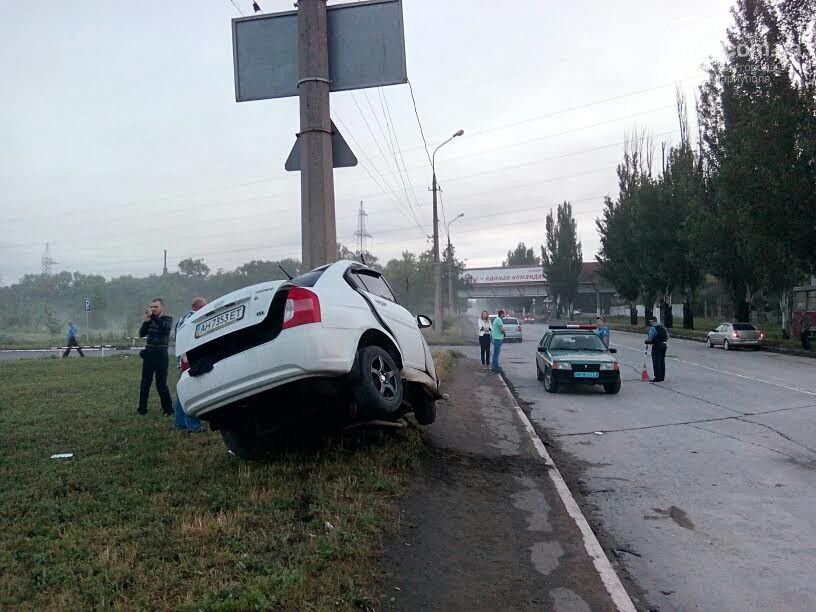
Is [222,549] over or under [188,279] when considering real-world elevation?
under

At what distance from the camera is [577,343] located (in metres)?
14.8

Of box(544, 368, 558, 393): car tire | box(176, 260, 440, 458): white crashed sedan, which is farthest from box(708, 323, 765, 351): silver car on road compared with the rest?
box(176, 260, 440, 458): white crashed sedan

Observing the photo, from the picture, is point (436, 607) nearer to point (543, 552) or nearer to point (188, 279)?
point (543, 552)

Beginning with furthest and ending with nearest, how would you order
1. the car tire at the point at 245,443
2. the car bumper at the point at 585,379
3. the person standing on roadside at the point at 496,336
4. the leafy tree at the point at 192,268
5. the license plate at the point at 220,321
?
the leafy tree at the point at 192,268 < the person standing on roadside at the point at 496,336 < the car bumper at the point at 585,379 < the car tire at the point at 245,443 < the license plate at the point at 220,321

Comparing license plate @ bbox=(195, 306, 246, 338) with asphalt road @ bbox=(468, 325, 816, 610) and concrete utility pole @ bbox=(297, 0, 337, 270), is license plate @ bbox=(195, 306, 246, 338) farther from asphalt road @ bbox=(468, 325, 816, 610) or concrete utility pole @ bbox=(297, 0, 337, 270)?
asphalt road @ bbox=(468, 325, 816, 610)

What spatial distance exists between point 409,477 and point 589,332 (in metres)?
10.2

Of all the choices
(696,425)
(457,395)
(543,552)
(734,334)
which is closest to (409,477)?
(543,552)

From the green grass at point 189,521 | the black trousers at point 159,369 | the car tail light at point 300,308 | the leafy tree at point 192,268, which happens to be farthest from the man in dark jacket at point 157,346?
the leafy tree at point 192,268

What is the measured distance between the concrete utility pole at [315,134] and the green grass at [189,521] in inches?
107

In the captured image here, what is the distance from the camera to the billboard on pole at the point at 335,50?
8.16 metres

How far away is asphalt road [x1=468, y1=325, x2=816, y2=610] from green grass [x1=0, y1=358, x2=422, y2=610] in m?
1.95

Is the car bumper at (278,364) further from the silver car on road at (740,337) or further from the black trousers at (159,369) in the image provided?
the silver car on road at (740,337)

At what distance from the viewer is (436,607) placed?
11.6 feet

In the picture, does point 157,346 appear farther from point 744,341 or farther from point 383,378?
point 744,341
